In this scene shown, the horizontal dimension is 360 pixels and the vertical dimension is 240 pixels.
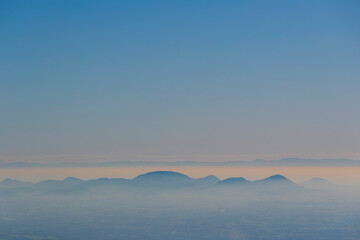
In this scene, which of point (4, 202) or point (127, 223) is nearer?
point (127, 223)

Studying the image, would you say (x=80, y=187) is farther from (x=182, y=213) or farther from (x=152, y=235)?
(x=152, y=235)

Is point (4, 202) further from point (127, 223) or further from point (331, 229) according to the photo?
point (331, 229)

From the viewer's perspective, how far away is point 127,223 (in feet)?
159

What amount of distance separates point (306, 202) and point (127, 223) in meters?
41.7

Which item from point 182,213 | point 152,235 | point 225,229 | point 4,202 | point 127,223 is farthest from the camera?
point 4,202

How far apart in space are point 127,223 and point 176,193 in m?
31.4

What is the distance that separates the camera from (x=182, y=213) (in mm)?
57781

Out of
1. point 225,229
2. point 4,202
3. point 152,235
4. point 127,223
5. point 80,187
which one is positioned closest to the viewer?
point 152,235

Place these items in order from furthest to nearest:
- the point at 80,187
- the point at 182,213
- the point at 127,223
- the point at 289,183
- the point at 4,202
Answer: the point at 289,183 < the point at 80,187 < the point at 4,202 < the point at 182,213 < the point at 127,223

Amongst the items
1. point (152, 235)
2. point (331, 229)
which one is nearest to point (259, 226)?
point (331, 229)

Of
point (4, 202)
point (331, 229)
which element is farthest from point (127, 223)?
point (4, 202)

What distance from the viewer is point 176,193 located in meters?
79.2

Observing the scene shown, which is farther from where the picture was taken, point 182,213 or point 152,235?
point 182,213

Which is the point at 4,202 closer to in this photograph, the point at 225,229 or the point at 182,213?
the point at 182,213
